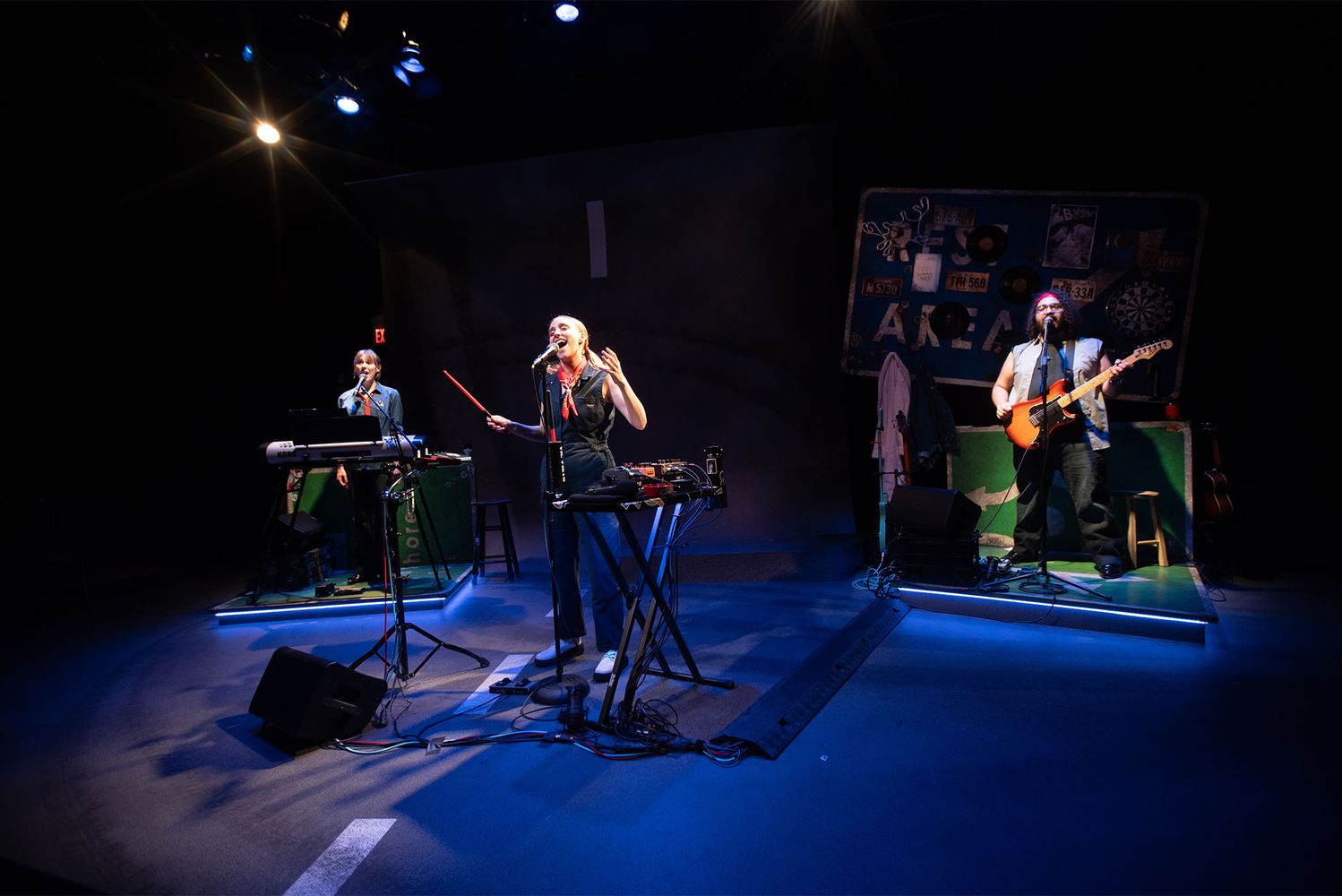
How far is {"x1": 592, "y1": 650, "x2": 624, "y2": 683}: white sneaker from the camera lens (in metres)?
3.45

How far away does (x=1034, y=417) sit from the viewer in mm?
4984

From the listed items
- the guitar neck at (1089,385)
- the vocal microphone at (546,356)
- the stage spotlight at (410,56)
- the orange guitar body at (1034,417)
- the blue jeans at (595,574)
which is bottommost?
the blue jeans at (595,574)

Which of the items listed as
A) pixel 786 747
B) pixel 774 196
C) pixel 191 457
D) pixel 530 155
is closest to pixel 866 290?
pixel 774 196

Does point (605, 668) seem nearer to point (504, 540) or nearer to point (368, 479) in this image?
point (504, 540)

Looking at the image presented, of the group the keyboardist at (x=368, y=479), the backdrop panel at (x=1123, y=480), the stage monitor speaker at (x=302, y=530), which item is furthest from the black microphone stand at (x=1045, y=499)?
the stage monitor speaker at (x=302, y=530)

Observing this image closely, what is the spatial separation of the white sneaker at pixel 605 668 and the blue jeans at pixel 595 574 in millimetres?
45

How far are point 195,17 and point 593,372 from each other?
4393 millimetres

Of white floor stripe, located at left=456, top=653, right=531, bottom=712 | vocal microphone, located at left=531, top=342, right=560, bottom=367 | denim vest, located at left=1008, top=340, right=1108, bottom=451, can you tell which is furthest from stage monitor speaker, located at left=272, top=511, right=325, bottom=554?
denim vest, located at left=1008, top=340, right=1108, bottom=451

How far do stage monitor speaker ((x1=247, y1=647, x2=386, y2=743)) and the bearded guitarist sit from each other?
446cm

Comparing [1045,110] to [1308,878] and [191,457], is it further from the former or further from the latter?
[191,457]

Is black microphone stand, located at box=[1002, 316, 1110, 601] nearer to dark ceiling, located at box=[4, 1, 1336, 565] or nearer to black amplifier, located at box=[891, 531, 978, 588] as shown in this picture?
black amplifier, located at box=[891, 531, 978, 588]

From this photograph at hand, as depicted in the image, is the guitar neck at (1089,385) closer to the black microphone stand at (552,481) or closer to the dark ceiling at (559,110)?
the dark ceiling at (559,110)

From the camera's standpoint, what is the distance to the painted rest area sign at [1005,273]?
18.6 ft

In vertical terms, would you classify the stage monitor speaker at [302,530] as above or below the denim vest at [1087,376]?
below
